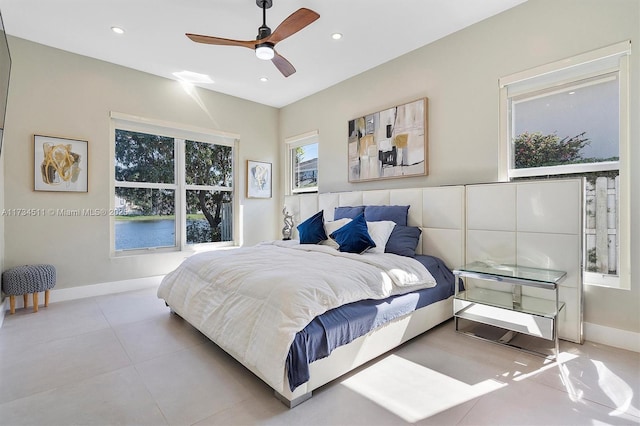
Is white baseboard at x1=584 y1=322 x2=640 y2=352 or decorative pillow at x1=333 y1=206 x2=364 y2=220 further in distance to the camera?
decorative pillow at x1=333 y1=206 x2=364 y2=220

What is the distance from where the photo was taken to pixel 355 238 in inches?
119

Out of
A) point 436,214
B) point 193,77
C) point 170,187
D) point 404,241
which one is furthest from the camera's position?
point 170,187

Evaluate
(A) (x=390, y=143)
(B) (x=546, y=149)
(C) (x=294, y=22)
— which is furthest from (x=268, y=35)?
(B) (x=546, y=149)

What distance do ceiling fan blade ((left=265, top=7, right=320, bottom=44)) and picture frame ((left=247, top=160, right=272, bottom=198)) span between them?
9.71ft

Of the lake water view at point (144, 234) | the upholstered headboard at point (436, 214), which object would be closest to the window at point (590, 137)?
the upholstered headboard at point (436, 214)

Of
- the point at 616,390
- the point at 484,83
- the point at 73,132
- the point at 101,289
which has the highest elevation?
the point at 484,83

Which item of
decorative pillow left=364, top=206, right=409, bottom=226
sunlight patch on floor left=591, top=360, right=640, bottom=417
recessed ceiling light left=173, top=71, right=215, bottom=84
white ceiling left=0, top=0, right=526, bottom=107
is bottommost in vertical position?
sunlight patch on floor left=591, top=360, right=640, bottom=417

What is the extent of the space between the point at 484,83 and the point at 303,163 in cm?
303

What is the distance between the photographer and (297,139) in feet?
17.4

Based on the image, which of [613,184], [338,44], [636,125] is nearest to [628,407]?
[613,184]

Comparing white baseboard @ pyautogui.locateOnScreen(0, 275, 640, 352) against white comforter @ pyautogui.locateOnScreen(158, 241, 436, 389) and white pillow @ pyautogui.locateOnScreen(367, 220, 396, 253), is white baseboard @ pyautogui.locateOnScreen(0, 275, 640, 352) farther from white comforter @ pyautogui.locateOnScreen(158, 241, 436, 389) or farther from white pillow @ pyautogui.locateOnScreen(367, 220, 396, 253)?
white pillow @ pyautogui.locateOnScreen(367, 220, 396, 253)

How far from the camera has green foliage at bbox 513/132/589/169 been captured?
8.57ft

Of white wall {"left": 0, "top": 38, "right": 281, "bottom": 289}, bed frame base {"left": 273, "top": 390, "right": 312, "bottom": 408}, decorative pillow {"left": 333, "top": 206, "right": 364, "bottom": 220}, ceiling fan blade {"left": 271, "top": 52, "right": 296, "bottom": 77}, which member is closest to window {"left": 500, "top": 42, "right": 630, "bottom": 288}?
decorative pillow {"left": 333, "top": 206, "right": 364, "bottom": 220}

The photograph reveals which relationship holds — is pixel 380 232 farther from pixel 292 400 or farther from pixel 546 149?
pixel 292 400
